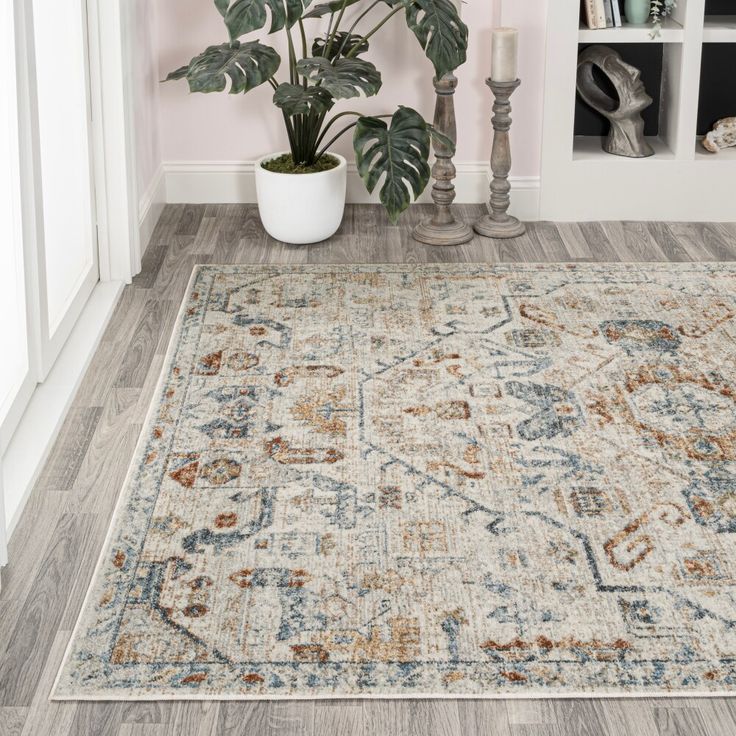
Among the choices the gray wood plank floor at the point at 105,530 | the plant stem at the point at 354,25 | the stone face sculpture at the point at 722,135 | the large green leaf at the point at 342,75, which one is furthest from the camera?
the stone face sculpture at the point at 722,135

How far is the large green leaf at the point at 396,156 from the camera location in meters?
3.79

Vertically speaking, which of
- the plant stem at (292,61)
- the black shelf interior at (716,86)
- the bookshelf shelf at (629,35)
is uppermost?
the bookshelf shelf at (629,35)

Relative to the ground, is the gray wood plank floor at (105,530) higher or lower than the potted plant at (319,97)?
lower

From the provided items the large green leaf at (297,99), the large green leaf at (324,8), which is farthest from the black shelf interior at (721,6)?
the large green leaf at (297,99)

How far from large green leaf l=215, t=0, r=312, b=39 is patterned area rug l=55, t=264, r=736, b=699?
840mm

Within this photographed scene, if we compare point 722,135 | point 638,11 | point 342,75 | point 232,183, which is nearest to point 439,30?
point 342,75

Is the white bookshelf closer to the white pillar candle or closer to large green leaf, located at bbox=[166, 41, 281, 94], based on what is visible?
the white pillar candle

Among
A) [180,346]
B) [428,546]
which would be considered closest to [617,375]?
[428,546]

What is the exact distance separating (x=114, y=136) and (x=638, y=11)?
2017 millimetres

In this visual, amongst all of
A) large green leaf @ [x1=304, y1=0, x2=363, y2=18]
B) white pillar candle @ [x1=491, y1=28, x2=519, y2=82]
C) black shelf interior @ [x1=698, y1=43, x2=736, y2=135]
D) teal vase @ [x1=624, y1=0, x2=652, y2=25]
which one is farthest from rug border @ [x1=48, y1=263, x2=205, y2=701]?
black shelf interior @ [x1=698, y1=43, x2=736, y2=135]

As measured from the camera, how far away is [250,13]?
145 inches

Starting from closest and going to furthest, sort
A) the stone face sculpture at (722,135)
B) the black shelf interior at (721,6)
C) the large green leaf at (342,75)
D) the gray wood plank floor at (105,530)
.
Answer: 1. the gray wood plank floor at (105,530)
2. the large green leaf at (342,75)
3. the stone face sculpture at (722,135)
4. the black shelf interior at (721,6)

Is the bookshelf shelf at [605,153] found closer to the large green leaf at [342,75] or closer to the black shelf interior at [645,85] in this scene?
the black shelf interior at [645,85]

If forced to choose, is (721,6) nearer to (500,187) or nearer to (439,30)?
(500,187)
